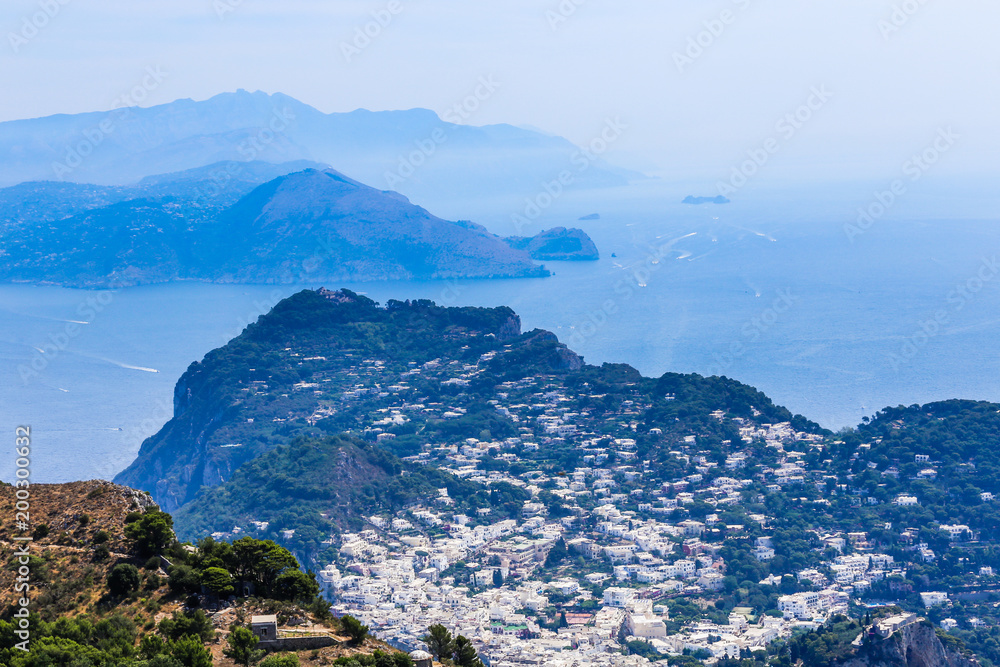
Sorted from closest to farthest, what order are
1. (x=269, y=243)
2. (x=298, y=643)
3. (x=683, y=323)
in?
(x=298, y=643) < (x=683, y=323) < (x=269, y=243)

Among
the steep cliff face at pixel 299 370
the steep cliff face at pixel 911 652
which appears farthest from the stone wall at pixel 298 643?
the steep cliff face at pixel 299 370

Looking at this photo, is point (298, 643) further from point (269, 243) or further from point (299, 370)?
point (269, 243)

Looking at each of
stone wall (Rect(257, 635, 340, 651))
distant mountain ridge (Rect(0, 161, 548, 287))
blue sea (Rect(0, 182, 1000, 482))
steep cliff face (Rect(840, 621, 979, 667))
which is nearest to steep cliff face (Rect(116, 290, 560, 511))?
blue sea (Rect(0, 182, 1000, 482))

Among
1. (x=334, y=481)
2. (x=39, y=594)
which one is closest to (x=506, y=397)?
(x=334, y=481)

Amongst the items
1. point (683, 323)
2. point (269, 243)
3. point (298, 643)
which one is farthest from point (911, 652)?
point (269, 243)

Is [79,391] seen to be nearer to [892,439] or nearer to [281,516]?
[281,516]

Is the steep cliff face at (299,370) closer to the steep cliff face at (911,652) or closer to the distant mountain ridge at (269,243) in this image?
the steep cliff face at (911,652)

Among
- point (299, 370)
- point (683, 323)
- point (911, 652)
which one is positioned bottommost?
point (911, 652)
